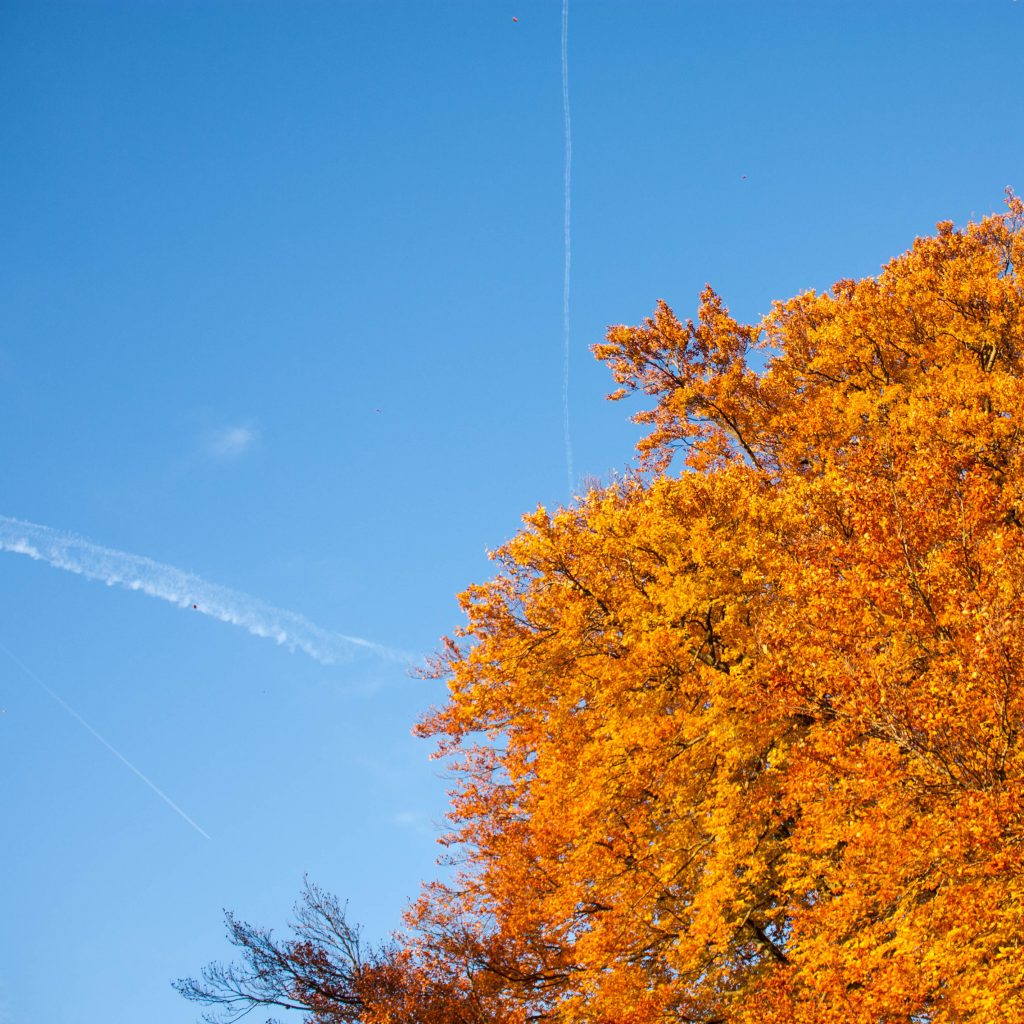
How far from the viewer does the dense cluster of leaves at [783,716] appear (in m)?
11.4

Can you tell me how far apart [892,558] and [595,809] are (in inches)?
276

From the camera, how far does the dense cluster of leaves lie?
450 inches

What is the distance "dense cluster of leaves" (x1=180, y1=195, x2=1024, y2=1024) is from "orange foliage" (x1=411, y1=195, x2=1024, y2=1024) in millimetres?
58

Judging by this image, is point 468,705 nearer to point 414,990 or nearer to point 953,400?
Answer: point 414,990

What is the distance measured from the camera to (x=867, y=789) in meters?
11.8

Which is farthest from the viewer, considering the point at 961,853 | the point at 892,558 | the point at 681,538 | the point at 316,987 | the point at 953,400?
the point at 316,987

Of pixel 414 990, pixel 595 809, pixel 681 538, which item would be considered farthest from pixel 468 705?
pixel 414 990

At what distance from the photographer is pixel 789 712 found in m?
14.4

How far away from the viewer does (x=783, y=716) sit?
15445 mm

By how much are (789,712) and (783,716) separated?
3.80 feet

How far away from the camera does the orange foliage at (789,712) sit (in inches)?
450

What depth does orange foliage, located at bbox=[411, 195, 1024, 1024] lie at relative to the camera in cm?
1142

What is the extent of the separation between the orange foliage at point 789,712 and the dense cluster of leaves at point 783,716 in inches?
2.3

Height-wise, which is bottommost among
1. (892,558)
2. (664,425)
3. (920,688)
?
(920,688)
